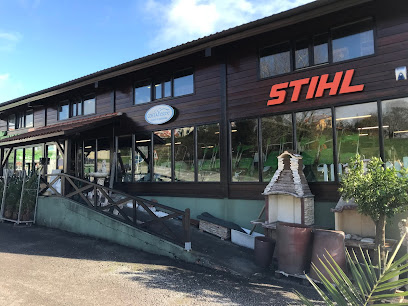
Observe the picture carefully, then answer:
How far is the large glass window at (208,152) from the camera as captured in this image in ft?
30.3

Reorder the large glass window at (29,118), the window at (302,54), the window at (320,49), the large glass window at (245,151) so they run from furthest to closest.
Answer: the large glass window at (29,118)
the large glass window at (245,151)
the window at (302,54)
the window at (320,49)

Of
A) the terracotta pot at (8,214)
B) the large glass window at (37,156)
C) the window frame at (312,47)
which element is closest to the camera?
the window frame at (312,47)

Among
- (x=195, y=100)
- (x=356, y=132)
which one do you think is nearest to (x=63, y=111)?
(x=195, y=100)

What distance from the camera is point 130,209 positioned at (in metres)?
9.73

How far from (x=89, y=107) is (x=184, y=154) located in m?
5.56

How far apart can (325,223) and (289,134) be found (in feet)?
7.88

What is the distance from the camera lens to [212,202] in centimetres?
917

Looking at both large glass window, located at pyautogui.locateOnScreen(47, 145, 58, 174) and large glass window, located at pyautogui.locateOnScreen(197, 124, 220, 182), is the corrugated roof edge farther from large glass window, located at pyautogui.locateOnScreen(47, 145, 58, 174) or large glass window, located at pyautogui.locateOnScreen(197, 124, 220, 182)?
large glass window, located at pyautogui.locateOnScreen(197, 124, 220, 182)

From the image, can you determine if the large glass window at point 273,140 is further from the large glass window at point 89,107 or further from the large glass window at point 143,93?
the large glass window at point 89,107

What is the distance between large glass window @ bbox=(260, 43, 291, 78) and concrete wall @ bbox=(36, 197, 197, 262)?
5294 millimetres

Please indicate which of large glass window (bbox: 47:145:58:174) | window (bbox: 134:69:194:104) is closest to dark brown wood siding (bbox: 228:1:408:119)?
window (bbox: 134:69:194:104)

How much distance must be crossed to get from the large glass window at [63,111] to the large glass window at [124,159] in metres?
3.84

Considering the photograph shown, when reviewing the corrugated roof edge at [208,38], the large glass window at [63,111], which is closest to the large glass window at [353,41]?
the corrugated roof edge at [208,38]

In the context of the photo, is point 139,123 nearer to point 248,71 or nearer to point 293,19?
point 248,71
